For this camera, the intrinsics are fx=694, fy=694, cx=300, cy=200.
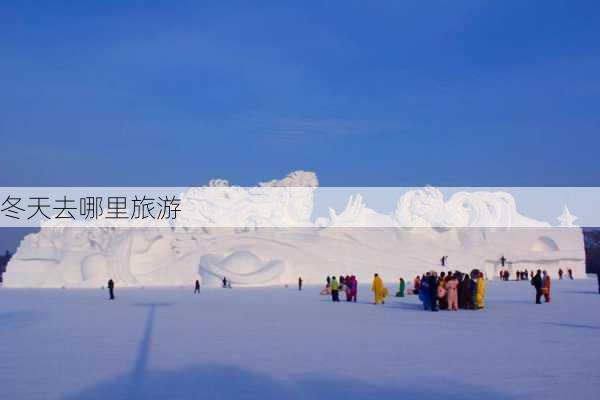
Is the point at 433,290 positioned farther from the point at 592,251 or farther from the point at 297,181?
the point at 592,251

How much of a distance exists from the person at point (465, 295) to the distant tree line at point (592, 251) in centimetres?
A: 5360

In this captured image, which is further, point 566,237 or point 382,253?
point 566,237

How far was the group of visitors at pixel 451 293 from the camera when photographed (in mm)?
17672

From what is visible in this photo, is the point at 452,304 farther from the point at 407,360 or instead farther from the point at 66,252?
the point at 66,252

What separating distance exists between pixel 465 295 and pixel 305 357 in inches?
394

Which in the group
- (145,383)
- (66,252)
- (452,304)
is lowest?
(145,383)

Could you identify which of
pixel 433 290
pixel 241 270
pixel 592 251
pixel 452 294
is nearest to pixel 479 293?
pixel 452 294

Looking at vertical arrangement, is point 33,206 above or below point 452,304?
above

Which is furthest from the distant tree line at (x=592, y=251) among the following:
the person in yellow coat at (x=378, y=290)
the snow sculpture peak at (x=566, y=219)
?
the person in yellow coat at (x=378, y=290)

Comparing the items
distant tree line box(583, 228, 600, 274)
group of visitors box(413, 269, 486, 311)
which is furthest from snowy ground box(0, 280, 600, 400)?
distant tree line box(583, 228, 600, 274)

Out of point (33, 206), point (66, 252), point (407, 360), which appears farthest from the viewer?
point (66, 252)

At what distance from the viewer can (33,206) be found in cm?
4225

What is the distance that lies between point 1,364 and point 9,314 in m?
9.92

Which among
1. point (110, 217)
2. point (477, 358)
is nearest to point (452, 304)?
point (477, 358)
